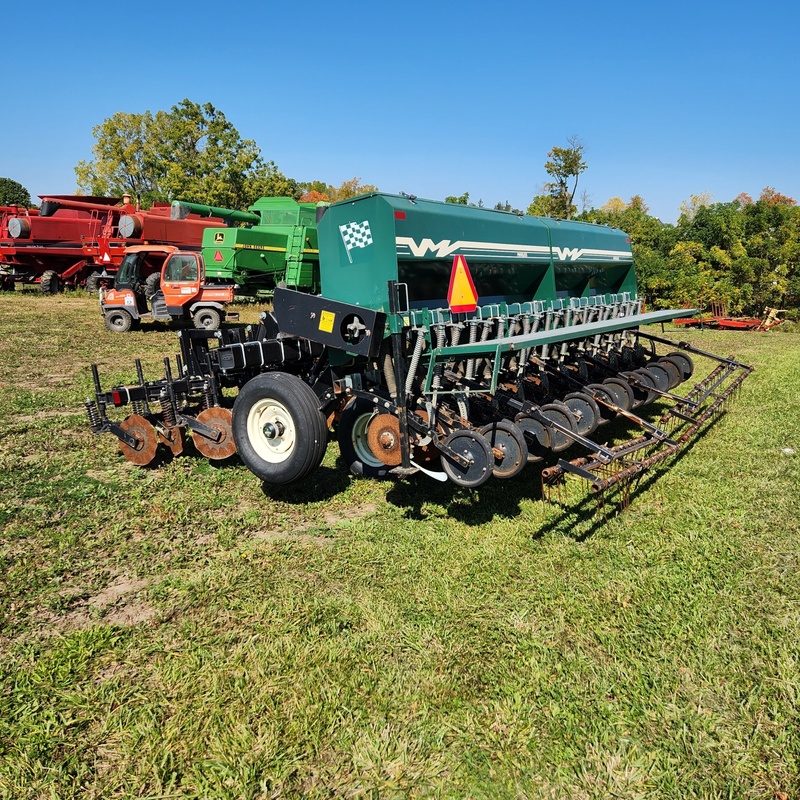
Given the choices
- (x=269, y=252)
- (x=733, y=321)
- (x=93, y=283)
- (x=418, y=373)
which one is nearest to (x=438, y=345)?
(x=418, y=373)

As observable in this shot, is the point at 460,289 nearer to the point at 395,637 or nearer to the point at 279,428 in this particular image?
the point at 279,428

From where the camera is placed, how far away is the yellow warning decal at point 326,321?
481 cm

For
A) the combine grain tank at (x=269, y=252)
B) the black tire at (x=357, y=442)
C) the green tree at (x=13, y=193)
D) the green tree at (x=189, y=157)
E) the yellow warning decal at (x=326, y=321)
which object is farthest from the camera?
the green tree at (x=13, y=193)

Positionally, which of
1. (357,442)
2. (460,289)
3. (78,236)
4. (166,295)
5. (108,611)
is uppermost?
(78,236)

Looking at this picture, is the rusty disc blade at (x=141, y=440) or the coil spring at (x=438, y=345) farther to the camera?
the rusty disc blade at (x=141, y=440)

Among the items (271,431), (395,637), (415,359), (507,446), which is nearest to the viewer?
(395,637)

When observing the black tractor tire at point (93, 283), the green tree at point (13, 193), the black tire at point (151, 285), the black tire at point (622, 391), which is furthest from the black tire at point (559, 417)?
the green tree at point (13, 193)

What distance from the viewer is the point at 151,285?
16.5 m

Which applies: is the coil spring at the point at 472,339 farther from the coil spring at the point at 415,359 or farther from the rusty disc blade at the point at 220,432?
the rusty disc blade at the point at 220,432

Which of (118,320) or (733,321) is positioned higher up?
(733,321)

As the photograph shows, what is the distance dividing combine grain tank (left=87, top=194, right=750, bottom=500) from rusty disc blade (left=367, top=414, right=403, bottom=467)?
1cm

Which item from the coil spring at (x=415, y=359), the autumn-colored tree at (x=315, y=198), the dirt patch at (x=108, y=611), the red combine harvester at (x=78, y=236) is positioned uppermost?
the autumn-colored tree at (x=315, y=198)

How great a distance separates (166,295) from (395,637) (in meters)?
13.6

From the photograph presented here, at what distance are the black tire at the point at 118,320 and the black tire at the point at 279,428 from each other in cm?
1219
